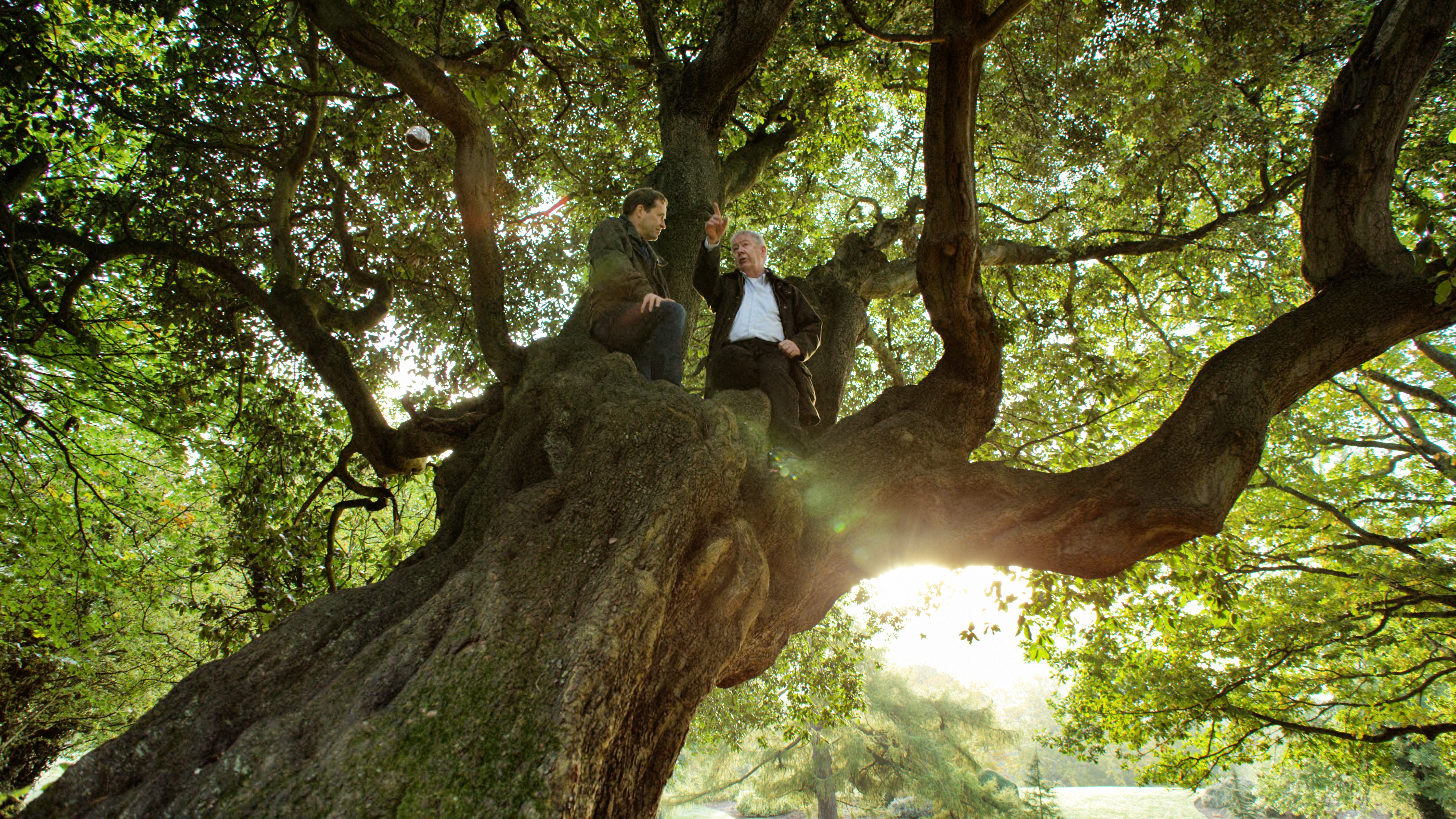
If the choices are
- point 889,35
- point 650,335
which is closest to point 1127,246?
point 889,35

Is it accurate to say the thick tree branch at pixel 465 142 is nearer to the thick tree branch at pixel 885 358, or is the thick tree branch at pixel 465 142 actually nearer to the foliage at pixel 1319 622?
the thick tree branch at pixel 885 358

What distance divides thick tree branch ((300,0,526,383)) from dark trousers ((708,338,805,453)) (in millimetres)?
1353

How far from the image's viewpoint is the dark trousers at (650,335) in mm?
4223

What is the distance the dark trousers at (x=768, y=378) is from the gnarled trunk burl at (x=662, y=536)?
0.27 m

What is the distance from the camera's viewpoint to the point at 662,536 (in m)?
2.68

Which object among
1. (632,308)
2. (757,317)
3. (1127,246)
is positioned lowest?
(632,308)

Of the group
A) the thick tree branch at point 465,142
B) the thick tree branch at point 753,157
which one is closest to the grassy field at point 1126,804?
the thick tree branch at point 753,157

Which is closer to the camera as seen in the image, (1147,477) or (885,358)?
(1147,477)

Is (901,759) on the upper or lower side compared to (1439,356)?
lower

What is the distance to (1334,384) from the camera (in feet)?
35.9

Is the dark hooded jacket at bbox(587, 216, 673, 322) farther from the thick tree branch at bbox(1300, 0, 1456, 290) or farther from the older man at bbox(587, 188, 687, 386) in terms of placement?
the thick tree branch at bbox(1300, 0, 1456, 290)

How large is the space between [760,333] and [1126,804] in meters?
33.6

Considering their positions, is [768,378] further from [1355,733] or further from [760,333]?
[1355,733]

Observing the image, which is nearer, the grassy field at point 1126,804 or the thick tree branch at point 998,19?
the thick tree branch at point 998,19
